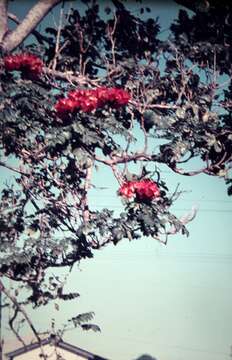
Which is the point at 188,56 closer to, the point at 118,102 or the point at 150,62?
the point at 150,62

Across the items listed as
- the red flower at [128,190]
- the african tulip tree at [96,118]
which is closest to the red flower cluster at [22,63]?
the african tulip tree at [96,118]

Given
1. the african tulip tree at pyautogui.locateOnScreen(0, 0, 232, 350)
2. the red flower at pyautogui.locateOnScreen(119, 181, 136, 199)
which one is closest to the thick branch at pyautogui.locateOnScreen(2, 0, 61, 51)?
the african tulip tree at pyautogui.locateOnScreen(0, 0, 232, 350)

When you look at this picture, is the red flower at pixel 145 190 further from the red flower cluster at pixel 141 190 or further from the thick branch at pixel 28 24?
the thick branch at pixel 28 24

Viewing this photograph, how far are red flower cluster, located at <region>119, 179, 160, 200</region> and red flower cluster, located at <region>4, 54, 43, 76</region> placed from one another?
4.74 feet

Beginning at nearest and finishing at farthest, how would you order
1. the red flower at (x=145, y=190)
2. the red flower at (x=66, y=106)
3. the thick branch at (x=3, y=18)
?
1. the red flower at (x=66, y=106)
2. the red flower at (x=145, y=190)
3. the thick branch at (x=3, y=18)

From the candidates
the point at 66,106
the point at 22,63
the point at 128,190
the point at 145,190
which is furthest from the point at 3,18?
the point at 145,190

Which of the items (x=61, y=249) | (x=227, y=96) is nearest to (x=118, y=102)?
(x=227, y=96)

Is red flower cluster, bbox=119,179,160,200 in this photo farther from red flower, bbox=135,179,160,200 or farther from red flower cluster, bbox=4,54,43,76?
red flower cluster, bbox=4,54,43,76

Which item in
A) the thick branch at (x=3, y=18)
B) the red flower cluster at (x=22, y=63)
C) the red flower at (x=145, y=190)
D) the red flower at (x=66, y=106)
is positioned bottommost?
the red flower at (x=145, y=190)

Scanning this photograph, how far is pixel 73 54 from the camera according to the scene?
12.9 feet

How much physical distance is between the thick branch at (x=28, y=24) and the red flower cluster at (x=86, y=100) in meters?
1.05

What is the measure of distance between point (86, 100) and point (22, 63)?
0.76 metres

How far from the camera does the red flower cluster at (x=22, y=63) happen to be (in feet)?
10.2

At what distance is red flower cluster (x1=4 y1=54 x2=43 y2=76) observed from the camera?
10.2 ft
